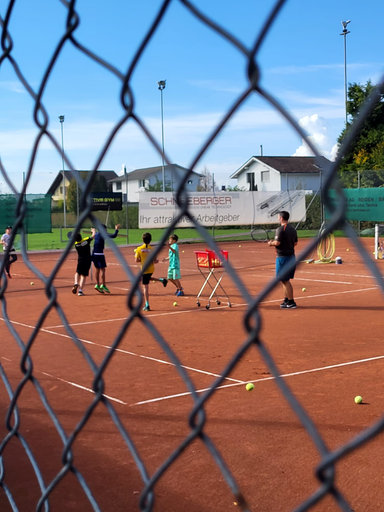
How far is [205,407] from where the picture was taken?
587cm

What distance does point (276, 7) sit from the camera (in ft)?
2.48

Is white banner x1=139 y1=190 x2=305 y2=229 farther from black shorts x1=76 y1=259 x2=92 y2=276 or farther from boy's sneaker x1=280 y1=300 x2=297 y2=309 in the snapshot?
boy's sneaker x1=280 y1=300 x2=297 y2=309

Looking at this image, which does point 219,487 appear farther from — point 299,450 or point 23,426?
point 23,426

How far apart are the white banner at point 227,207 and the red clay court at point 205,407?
607 inches

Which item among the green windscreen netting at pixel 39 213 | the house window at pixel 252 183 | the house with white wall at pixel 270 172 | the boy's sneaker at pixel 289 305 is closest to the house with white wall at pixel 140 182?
the house window at pixel 252 183

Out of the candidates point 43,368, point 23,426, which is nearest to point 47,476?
point 23,426

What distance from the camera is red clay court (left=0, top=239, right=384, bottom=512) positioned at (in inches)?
170

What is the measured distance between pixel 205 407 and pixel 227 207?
25.2m

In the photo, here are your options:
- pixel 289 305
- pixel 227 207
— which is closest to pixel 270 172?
pixel 227 207

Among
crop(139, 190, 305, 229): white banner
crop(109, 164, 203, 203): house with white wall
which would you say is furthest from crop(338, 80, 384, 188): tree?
crop(109, 164, 203, 203): house with white wall

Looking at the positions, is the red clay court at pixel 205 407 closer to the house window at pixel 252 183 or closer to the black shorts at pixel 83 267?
the black shorts at pixel 83 267

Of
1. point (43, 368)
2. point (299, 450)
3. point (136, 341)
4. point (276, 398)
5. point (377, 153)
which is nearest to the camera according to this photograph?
point (299, 450)

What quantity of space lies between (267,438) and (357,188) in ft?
81.5

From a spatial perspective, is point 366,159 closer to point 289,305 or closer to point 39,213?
point 39,213
